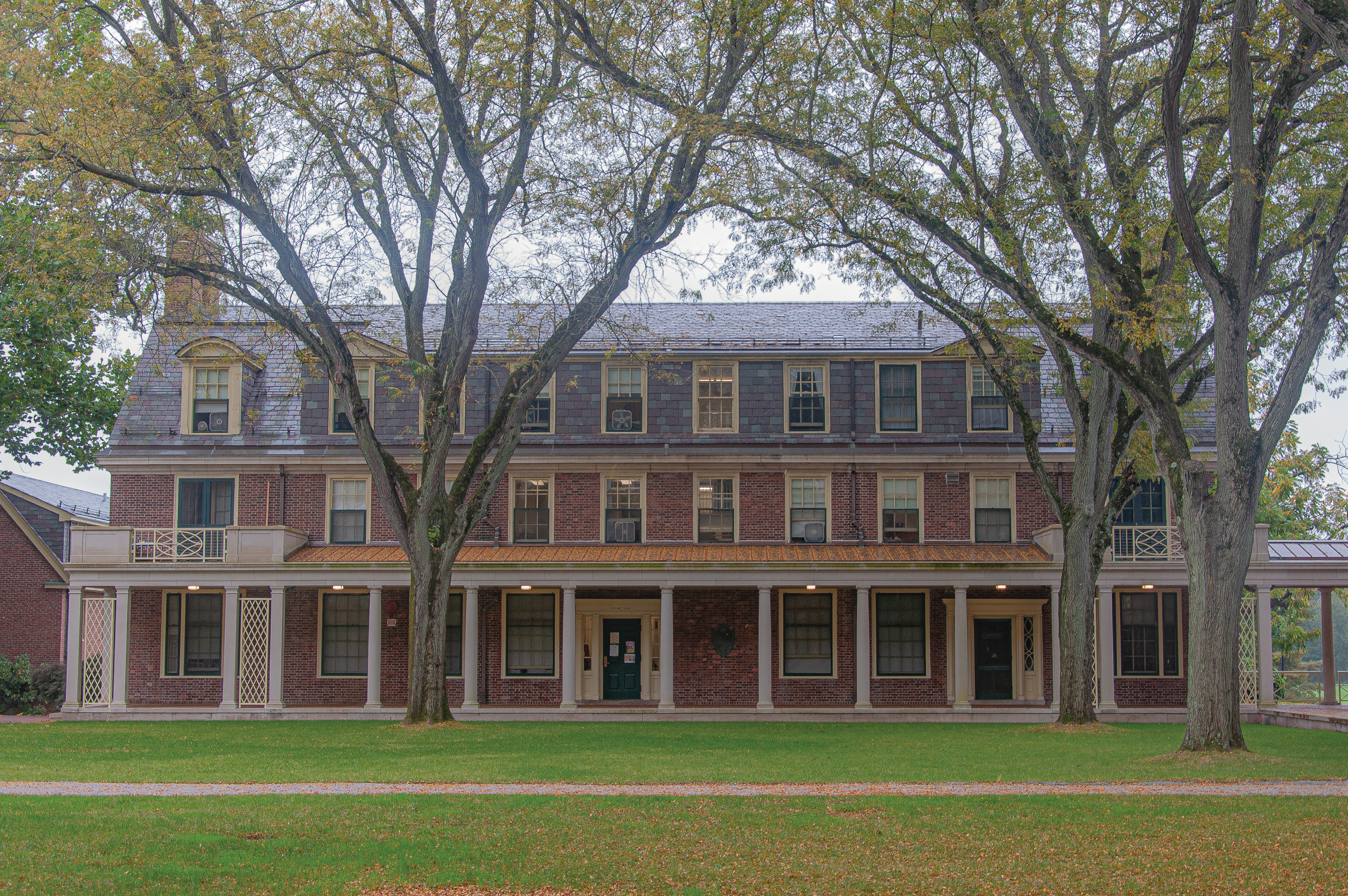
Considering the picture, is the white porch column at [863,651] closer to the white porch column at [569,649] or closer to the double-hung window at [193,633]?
the white porch column at [569,649]

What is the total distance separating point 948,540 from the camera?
1021 inches

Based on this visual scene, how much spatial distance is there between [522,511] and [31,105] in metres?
12.7

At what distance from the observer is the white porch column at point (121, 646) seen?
24.3 m

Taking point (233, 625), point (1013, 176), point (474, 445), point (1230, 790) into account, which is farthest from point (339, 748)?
point (1013, 176)

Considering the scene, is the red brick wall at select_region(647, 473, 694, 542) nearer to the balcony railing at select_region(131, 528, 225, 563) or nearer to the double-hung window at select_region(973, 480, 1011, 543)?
the double-hung window at select_region(973, 480, 1011, 543)

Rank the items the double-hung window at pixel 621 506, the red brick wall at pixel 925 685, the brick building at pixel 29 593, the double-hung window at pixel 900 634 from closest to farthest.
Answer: the red brick wall at pixel 925 685
the double-hung window at pixel 900 634
the double-hung window at pixel 621 506
the brick building at pixel 29 593

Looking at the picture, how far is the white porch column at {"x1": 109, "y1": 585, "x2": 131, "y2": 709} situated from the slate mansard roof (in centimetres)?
345

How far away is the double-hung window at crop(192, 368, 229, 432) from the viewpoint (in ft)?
87.5

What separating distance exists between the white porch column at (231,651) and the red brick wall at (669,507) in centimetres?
724

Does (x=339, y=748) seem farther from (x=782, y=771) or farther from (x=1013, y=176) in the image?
(x=1013, y=176)

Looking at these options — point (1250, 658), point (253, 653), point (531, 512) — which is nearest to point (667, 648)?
point (531, 512)

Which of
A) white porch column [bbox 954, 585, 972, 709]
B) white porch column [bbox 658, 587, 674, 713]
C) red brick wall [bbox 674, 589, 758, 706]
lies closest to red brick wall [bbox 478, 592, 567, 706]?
white porch column [bbox 658, 587, 674, 713]

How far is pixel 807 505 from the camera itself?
26250mm

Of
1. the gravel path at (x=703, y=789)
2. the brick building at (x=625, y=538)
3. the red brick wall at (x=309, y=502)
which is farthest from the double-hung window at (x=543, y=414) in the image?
the gravel path at (x=703, y=789)
